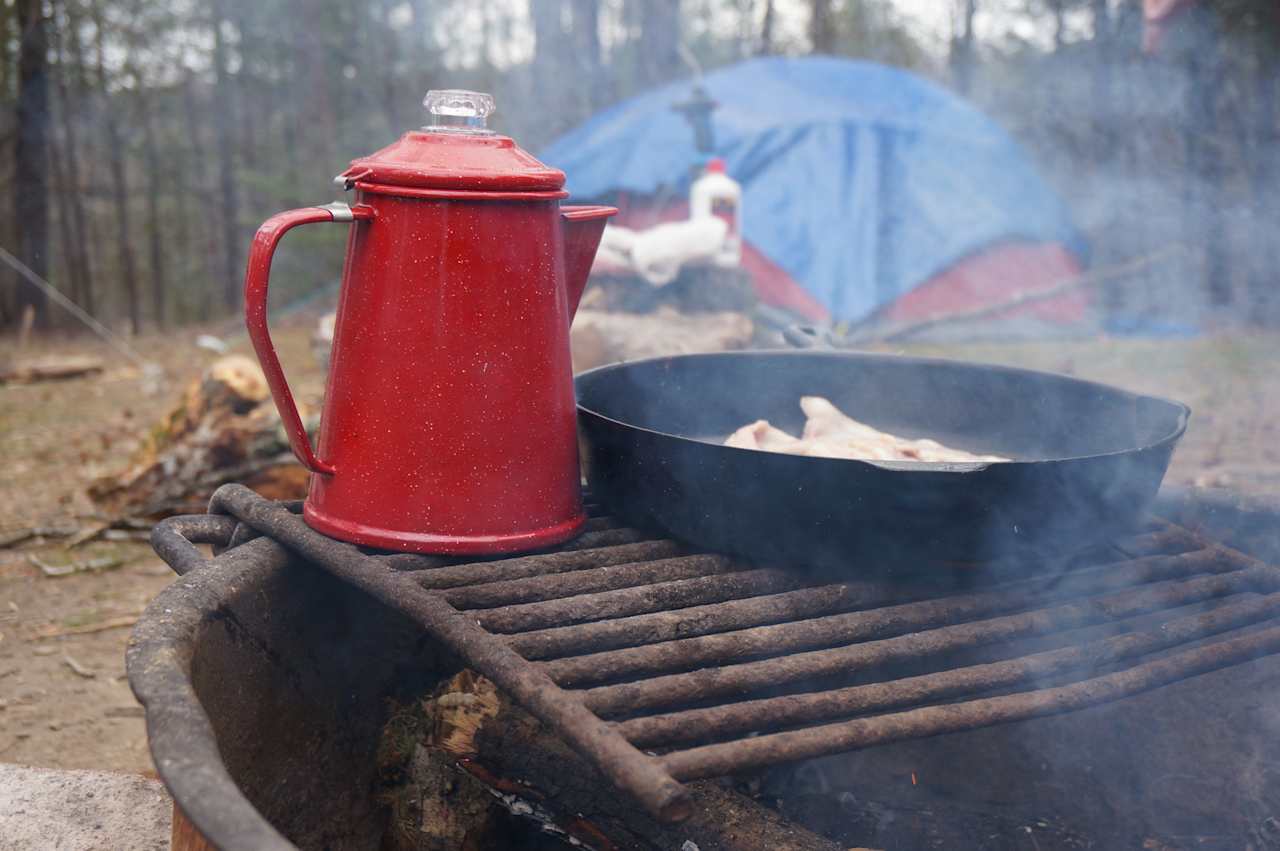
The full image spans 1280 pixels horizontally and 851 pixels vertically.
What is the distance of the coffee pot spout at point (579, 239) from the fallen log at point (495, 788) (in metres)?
0.59

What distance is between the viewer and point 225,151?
10758mm

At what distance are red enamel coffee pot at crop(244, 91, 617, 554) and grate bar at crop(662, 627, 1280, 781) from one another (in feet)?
1.68

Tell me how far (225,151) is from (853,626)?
11064 mm

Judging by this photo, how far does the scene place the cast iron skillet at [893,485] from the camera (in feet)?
3.96

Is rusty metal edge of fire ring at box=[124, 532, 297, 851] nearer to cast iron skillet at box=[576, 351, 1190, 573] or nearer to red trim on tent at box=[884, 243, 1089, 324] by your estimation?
cast iron skillet at box=[576, 351, 1190, 573]

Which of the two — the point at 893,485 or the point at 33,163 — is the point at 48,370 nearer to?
the point at 33,163

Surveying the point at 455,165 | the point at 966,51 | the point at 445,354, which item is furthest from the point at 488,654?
the point at 966,51

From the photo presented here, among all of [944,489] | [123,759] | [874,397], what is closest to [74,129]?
[123,759]

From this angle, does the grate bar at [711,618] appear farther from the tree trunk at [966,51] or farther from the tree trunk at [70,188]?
the tree trunk at [966,51]

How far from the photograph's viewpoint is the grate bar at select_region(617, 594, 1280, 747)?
980 mm

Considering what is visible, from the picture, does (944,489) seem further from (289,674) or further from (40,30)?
(40,30)

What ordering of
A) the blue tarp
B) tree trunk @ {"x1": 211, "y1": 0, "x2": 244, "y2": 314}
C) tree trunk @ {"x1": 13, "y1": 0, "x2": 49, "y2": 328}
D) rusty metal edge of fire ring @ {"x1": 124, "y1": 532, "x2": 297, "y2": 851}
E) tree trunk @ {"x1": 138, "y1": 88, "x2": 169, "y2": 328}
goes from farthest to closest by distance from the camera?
tree trunk @ {"x1": 211, "y1": 0, "x2": 244, "y2": 314}
tree trunk @ {"x1": 138, "y1": 88, "x2": 169, "y2": 328}
tree trunk @ {"x1": 13, "y1": 0, "x2": 49, "y2": 328}
the blue tarp
rusty metal edge of fire ring @ {"x1": 124, "y1": 532, "x2": 297, "y2": 851}

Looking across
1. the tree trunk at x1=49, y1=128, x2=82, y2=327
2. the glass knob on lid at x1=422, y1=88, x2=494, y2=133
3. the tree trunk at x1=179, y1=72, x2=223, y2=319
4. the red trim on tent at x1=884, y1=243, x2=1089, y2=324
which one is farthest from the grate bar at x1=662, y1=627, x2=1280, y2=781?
the tree trunk at x1=179, y1=72, x2=223, y2=319

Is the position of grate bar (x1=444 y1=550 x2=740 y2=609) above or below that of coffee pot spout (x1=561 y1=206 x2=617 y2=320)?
below
